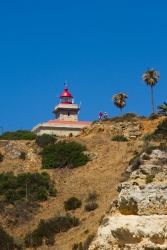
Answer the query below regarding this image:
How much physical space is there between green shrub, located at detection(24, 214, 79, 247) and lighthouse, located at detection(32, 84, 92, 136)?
3089cm

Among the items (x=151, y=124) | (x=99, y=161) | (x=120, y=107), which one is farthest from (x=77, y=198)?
(x=120, y=107)

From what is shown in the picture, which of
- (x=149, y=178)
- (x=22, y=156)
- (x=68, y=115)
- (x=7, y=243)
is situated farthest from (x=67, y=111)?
(x=149, y=178)

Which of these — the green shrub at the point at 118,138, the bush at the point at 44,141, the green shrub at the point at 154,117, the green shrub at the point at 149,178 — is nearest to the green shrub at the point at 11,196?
the bush at the point at 44,141

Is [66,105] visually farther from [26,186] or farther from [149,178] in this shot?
[149,178]

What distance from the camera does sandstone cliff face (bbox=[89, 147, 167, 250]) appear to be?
68.9ft

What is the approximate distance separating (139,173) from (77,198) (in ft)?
60.7

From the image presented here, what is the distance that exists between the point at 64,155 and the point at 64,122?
16915 millimetres

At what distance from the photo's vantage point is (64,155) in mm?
54156

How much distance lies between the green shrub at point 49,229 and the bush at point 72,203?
9.71ft

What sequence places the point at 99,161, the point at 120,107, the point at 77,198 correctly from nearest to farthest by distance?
the point at 77,198
the point at 99,161
the point at 120,107

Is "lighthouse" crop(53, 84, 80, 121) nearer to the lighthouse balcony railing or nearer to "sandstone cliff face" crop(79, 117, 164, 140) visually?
the lighthouse balcony railing

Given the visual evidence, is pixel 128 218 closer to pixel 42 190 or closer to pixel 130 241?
pixel 130 241

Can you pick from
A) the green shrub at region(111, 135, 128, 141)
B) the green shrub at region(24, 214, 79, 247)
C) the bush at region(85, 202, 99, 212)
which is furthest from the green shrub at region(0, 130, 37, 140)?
the green shrub at region(24, 214, 79, 247)

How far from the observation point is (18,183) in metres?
47.2
